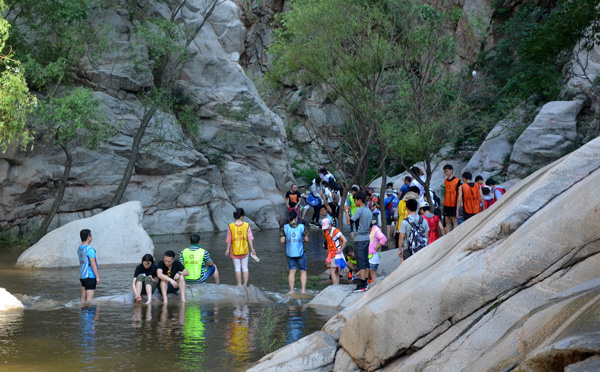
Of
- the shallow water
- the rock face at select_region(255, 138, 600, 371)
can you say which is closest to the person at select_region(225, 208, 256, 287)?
the shallow water

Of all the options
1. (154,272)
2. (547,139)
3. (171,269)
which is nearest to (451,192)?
(171,269)

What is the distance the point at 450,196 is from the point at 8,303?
10066 millimetres

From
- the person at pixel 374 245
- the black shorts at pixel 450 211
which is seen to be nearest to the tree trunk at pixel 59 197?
the black shorts at pixel 450 211

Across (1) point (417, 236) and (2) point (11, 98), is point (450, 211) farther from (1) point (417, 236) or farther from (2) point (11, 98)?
(2) point (11, 98)

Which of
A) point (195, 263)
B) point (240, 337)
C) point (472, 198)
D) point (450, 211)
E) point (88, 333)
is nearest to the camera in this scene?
point (240, 337)

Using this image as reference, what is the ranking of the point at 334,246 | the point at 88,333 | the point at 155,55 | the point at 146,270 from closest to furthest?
the point at 88,333
the point at 146,270
the point at 334,246
the point at 155,55

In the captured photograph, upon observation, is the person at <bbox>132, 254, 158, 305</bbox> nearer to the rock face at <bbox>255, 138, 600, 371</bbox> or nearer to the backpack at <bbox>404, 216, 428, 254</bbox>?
the backpack at <bbox>404, 216, 428, 254</bbox>

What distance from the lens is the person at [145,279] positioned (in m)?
12.0

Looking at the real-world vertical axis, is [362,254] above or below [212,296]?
above

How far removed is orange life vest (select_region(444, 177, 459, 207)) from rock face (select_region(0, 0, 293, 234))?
13.8 m

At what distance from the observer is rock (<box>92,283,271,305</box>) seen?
Result: 12.1 meters

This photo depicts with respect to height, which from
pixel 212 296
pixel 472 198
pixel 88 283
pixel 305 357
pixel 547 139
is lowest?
pixel 305 357

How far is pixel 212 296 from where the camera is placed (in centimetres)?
1238

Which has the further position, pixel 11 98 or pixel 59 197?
pixel 59 197
